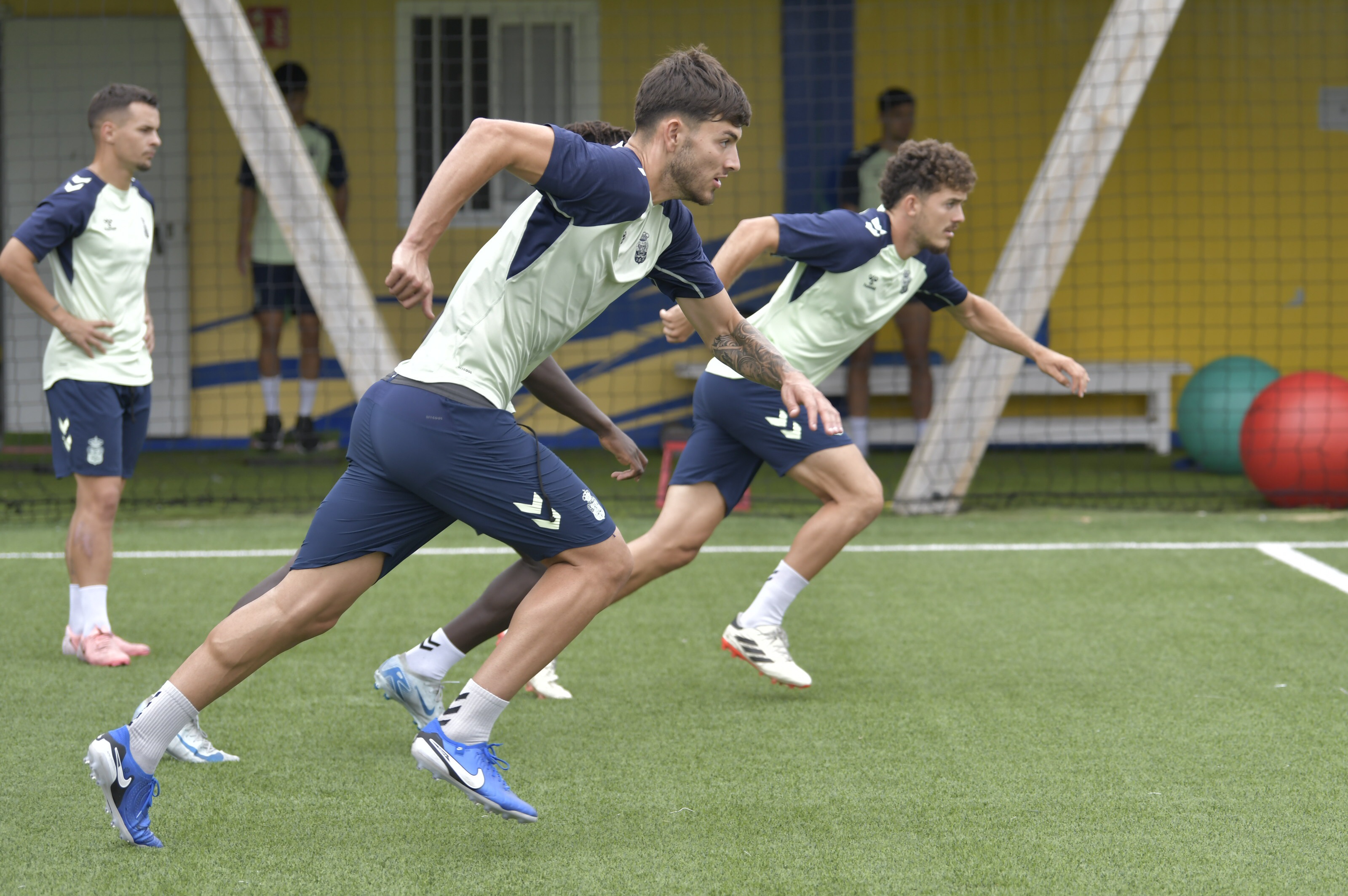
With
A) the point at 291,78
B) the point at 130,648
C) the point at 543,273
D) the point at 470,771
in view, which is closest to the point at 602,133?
the point at 543,273

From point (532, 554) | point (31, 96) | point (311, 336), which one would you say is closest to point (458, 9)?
point (311, 336)

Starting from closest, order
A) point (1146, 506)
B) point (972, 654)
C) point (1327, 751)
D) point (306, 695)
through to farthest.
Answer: point (1327, 751) < point (306, 695) < point (972, 654) < point (1146, 506)

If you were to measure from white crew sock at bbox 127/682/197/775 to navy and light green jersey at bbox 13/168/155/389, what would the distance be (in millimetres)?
2113

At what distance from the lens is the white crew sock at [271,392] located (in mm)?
9766

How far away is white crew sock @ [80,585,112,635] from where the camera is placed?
4383 mm

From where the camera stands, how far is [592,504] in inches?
110

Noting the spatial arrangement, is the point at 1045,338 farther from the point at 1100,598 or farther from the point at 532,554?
the point at 532,554

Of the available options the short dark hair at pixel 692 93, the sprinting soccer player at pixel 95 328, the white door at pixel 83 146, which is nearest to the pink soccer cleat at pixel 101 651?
the sprinting soccer player at pixel 95 328

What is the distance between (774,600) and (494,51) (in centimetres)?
727

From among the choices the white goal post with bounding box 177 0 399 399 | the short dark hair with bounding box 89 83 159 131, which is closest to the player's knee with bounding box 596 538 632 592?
the short dark hair with bounding box 89 83 159 131

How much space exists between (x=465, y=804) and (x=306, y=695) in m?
1.08

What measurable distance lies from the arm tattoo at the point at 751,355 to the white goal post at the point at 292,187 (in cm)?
440

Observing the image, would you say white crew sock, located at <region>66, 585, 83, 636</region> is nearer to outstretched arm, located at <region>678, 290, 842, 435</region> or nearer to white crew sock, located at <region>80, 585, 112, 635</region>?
white crew sock, located at <region>80, 585, 112, 635</region>

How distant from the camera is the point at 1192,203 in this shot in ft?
35.0
